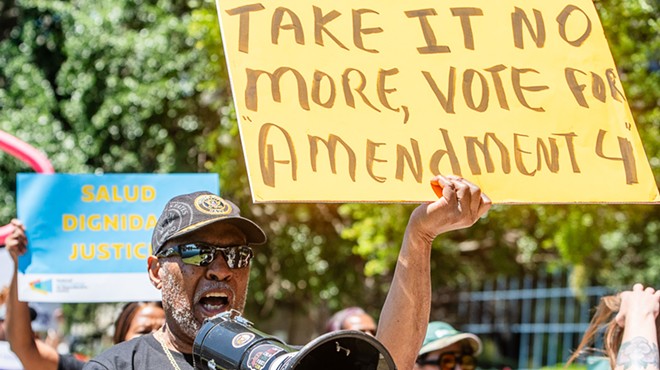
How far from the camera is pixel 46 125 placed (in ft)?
38.3

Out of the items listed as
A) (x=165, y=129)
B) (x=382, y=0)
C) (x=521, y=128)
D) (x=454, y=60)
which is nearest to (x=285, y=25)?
(x=382, y=0)

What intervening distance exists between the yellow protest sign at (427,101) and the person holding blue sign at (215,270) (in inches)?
3.9

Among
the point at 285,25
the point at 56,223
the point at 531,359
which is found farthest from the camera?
the point at 531,359

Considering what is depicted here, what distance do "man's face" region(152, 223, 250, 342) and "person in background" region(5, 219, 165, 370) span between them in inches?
63.6

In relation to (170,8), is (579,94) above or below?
below

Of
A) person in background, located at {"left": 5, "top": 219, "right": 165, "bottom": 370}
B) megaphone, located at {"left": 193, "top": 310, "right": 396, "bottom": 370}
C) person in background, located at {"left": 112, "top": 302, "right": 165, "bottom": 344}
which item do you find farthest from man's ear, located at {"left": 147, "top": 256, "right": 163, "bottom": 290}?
person in background, located at {"left": 112, "top": 302, "right": 165, "bottom": 344}

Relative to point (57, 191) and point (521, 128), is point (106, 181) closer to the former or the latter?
point (57, 191)

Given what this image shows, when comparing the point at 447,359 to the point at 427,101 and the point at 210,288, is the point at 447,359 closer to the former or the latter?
the point at 427,101

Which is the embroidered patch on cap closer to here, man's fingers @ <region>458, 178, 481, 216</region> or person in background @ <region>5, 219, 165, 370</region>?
man's fingers @ <region>458, 178, 481, 216</region>

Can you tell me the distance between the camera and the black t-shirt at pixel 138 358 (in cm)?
270

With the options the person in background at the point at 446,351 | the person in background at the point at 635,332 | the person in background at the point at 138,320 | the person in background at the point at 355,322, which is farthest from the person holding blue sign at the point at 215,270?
the person in background at the point at 355,322

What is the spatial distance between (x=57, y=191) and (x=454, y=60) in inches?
103

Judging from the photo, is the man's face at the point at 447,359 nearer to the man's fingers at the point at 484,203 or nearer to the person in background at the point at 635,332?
the person in background at the point at 635,332

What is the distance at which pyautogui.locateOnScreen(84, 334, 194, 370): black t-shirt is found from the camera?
106 inches
